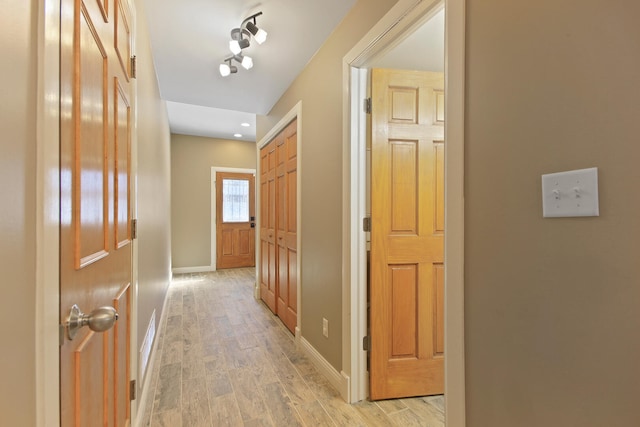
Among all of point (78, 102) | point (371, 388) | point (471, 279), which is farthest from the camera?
point (371, 388)

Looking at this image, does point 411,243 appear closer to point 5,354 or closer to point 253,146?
point 5,354

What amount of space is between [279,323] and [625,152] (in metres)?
3.05

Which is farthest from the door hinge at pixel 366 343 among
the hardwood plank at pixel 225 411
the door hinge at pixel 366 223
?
the hardwood plank at pixel 225 411

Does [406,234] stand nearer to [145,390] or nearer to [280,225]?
[280,225]

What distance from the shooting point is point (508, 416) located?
86cm

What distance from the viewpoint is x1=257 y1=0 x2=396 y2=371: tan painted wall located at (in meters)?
1.92

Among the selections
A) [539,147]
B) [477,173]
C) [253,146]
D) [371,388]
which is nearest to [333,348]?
[371,388]

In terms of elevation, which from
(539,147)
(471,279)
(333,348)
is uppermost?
(539,147)

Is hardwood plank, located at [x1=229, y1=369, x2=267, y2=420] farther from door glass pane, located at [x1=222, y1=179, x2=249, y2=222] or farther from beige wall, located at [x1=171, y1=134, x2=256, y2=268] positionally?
door glass pane, located at [x1=222, y1=179, x2=249, y2=222]

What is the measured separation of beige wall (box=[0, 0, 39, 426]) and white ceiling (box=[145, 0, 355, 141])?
62.4 inches

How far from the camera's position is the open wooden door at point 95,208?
2.17ft

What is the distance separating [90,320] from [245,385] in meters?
1.60

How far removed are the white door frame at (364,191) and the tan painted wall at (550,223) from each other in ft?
0.12

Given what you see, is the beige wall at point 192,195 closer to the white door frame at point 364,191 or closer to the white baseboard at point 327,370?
the white baseboard at point 327,370
